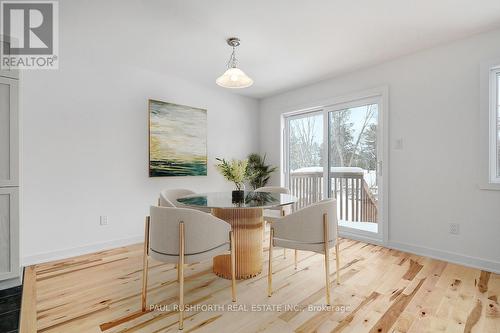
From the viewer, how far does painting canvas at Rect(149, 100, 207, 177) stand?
3.60 m

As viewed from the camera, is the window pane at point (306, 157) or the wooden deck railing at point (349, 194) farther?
the window pane at point (306, 157)

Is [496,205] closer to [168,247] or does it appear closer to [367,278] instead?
[367,278]

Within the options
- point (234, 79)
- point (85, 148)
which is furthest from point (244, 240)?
point (85, 148)

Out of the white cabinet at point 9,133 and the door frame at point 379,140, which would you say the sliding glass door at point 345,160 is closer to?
the door frame at point 379,140

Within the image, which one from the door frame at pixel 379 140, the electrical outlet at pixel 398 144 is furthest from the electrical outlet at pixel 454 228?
the electrical outlet at pixel 398 144

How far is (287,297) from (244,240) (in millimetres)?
600

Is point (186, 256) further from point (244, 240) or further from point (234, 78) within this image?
point (234, 78)

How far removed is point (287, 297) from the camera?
2.03 meters

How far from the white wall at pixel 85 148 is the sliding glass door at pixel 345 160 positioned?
2.14 metres

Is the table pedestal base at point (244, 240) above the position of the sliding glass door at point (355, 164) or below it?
below

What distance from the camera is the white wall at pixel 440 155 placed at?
2598 mm

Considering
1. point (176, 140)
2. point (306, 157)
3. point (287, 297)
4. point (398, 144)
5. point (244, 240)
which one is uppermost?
point (176, 140)

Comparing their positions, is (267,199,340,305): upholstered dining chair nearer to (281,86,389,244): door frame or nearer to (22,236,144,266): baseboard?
(281,86,389,244): door frame

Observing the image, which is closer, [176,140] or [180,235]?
[180,235]
